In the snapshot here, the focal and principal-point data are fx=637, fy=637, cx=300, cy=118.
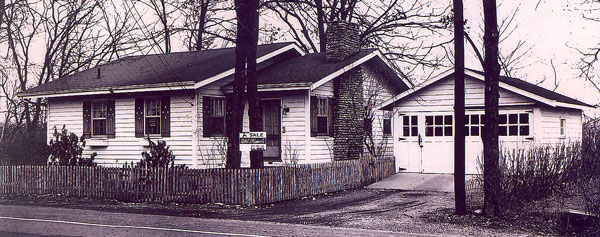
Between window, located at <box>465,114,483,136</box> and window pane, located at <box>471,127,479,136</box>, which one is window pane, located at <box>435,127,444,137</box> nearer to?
window, located at <box>465,114,483,136</box>

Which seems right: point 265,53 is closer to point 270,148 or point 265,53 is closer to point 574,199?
point 270,148

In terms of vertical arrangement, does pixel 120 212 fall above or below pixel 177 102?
below

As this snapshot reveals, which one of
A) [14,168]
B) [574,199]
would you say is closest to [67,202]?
[14,168]

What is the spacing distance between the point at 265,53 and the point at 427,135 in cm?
654

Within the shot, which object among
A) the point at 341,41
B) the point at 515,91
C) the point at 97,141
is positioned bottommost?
the point at 97,141

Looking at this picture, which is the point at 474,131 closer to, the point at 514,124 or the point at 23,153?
the point at 514,124

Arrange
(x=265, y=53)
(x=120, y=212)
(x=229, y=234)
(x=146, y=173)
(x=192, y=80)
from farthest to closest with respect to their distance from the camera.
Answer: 1. (x=265, y=53)
2. (x=192, y=80)
3. (x=146, y=173)
4. (x=120, y=212)
5. (x=229, y=234)

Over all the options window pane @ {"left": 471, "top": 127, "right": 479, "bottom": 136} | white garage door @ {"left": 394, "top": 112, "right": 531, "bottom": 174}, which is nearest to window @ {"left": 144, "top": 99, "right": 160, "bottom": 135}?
white garage door @ {"left": 394, "top": 112, "right": 531, "bottom": 174}

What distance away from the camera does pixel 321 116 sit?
858 inches

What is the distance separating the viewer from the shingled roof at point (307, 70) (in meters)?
A: 20.6

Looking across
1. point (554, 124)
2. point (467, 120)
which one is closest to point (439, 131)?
point (467, 120)

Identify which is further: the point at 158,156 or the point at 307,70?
the point at 307,70

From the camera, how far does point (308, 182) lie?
686 inches

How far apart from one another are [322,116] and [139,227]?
10.9 meters
